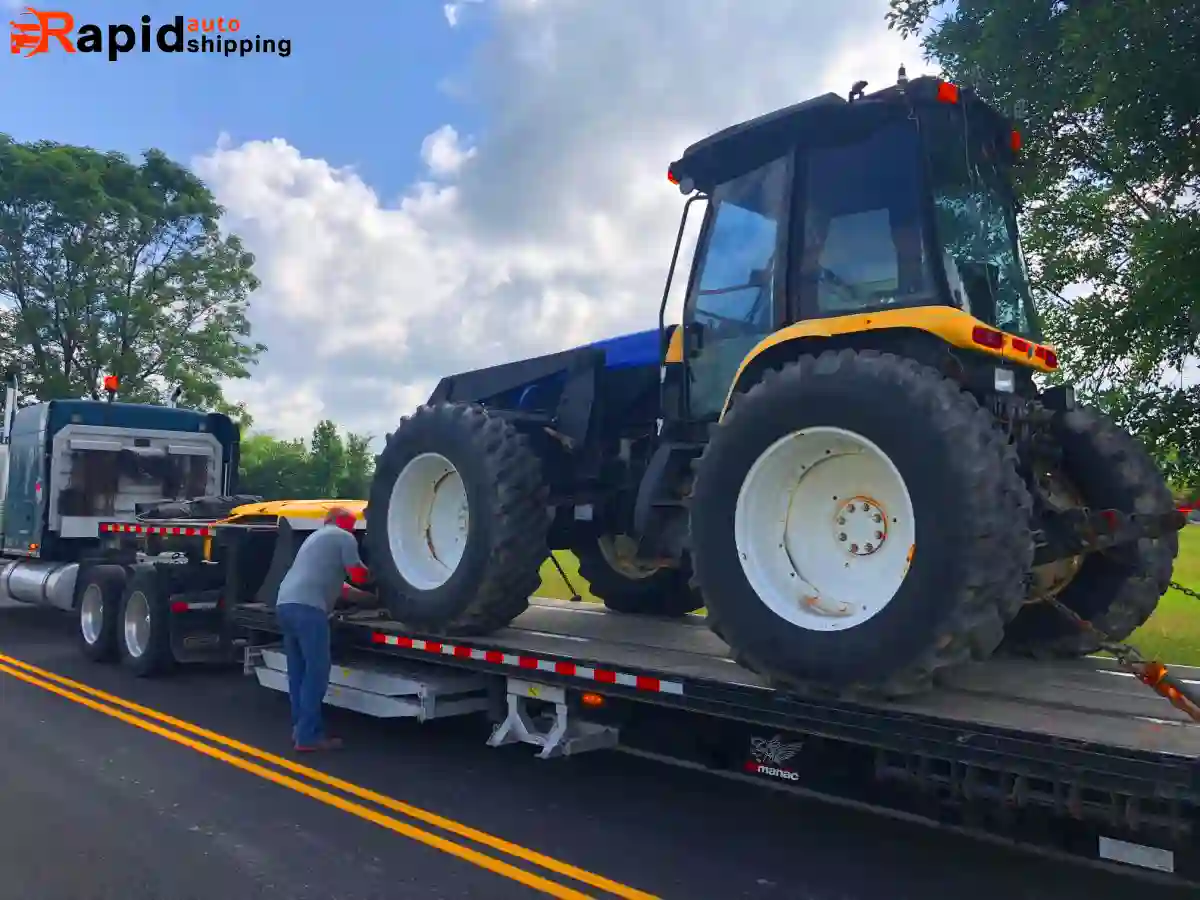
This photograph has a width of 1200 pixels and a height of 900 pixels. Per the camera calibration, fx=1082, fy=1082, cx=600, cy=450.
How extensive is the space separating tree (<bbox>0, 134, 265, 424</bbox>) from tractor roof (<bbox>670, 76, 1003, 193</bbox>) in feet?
86.4

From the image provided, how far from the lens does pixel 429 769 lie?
7.11 m

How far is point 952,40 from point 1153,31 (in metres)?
2.14

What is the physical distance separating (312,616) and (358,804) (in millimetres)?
1741

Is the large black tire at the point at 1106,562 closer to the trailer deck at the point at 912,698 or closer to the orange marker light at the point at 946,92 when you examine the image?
the trailer deck at the point at 912,698

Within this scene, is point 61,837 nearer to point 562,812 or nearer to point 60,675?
point 562,812

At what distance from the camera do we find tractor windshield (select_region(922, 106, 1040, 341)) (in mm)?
5531

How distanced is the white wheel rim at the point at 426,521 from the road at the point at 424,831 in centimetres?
130

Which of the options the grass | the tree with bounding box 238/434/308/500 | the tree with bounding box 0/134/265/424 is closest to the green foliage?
the tree with bounding box 238/434/308/500

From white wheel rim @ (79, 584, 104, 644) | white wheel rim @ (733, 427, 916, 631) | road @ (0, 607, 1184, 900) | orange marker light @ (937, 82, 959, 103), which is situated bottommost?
road @ (0, 607, 1184, 900)

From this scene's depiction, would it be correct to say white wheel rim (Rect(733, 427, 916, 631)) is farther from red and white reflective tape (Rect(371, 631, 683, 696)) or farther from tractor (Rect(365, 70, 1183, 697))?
red and white reflective tape (Rect(371, 631, 683, 696))

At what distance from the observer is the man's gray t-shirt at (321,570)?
7684mm

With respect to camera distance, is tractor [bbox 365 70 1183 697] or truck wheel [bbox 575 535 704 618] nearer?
tractor [bbox 365 70 1183 697]

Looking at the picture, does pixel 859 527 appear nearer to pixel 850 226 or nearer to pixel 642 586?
pixel 850 226

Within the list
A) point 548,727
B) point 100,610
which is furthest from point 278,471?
point 548,727
